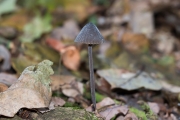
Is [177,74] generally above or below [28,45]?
below

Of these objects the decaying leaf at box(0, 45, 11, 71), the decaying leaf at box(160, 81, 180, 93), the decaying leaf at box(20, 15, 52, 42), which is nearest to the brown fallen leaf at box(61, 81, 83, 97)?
the decaying leaf at box(0, 45, 11, 71)

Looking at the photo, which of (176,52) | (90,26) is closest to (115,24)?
(176,52)

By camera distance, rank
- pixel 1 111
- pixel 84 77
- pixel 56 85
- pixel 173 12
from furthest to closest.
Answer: pixel 173 12 < pixel 84 77 < pixel 56 85 < pixel 1 111

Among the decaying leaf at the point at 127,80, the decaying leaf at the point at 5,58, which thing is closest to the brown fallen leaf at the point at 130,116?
the decaying leaf at the point at 127,80

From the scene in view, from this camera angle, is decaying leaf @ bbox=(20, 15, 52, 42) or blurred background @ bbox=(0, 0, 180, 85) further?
decaying leaf @ bbox=(20, 15, 52, 42)

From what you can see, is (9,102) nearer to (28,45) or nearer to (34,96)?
(34,96)

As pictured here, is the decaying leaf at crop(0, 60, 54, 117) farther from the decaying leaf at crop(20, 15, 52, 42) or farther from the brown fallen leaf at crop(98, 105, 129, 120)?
the decaying leaf at crop(20, 15, 52, 42)

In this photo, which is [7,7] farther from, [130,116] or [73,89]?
[130,116]

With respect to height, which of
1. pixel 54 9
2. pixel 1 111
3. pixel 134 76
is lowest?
pixel 1 111
